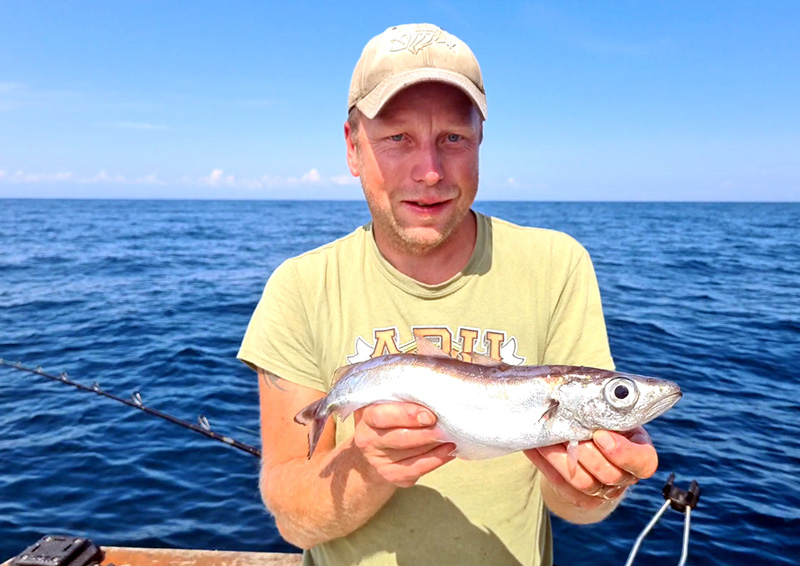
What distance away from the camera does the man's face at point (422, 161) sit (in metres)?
3.17

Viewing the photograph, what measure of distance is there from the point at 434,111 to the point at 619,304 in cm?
2005

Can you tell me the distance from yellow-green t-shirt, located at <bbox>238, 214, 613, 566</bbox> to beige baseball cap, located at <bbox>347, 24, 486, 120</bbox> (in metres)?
0.88

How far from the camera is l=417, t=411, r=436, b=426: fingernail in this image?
2.54 meters

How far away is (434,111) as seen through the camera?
126 inches

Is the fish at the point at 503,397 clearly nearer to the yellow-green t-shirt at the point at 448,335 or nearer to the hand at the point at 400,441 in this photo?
the hand at the point at 400,441

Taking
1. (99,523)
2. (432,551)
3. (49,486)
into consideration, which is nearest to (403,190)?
(432,551)

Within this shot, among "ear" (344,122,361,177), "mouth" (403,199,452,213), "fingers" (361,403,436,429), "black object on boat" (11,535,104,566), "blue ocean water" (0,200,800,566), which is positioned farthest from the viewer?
"blue ocean water" (0,200,800,566)

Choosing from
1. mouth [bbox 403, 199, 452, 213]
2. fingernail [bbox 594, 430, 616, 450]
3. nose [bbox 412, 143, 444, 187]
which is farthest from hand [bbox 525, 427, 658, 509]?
nose [bbox 412, 143, 444, 187]

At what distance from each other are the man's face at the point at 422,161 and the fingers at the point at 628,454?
1389 millimetres

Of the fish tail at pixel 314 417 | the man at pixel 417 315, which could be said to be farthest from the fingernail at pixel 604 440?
the fish tail at pixel 314 417

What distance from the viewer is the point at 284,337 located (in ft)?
10.8

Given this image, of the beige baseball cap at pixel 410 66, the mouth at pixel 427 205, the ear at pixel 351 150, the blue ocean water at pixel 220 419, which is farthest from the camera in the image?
the blue ocean water at pixel 220 419

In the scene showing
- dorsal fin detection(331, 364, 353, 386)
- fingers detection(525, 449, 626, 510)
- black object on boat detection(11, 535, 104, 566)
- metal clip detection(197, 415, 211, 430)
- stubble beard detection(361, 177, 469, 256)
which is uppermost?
stubble beard detection(361, 177, 469, 256)

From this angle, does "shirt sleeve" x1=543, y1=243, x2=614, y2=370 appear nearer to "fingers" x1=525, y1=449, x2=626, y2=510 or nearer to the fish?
the fish
